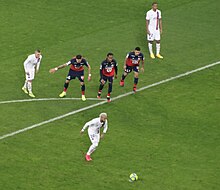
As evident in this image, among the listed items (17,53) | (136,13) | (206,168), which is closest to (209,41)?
(136,13)

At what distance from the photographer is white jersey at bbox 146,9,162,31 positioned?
121 ft

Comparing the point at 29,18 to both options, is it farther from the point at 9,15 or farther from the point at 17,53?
the point at 17,53

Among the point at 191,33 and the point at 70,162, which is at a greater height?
the point at 191,33

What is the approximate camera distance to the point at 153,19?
121ft

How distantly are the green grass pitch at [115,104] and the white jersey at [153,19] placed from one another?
61.0 inches

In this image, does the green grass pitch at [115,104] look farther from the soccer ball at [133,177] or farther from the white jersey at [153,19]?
the white jersey at [153,19]

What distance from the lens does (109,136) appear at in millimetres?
29828

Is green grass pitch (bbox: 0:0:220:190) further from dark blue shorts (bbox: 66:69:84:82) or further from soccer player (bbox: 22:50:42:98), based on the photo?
dark blue shorts (bbox: 66:69:84:82)

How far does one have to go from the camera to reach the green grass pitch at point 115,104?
27156mm

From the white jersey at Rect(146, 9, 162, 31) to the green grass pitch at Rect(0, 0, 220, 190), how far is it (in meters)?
1.55

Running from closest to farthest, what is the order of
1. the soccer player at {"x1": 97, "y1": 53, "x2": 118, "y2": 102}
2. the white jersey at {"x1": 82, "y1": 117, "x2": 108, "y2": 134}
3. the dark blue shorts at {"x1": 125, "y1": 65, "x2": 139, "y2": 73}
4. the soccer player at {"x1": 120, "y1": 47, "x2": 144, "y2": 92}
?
the white jersey at {"x1": 82, "y1": 117, "x2": 108, "y2": 134} < the soccer player at {"x1": 97, "y1": 53, "x2": 118, "y2": 102} < the soccer player at {"x1": 120, "y1": 47, "x2": 144, "y2": 92} < the dark blue shorts at {"x1": 125, "y1": 65, "x2": 139, "y2": 73}

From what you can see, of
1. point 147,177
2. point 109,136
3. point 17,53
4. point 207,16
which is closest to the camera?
point 147,177

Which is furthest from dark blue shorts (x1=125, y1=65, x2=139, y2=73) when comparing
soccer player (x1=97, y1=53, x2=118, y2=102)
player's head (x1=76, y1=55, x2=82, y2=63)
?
player's head (x1=76, y1=55, x2=82, y2=63)

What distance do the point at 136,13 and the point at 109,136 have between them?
14.9 m
